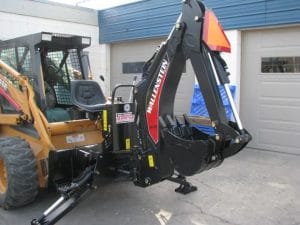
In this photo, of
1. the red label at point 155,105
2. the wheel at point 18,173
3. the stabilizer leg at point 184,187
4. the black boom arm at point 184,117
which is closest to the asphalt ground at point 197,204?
the stabilizer leg at point 184,187

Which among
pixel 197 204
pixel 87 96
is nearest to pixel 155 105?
pixel 87 96

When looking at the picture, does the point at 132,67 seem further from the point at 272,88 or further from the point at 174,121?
the point at 174,121

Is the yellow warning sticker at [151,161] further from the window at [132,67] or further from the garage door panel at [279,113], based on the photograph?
the window at [132,67]

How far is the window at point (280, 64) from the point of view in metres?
7.83

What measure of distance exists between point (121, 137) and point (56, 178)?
0.97 metres

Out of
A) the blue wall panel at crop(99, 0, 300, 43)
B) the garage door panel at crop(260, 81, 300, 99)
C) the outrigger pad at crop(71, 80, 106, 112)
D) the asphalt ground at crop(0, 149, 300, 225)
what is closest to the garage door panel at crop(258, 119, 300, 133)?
the garage door panel at crop(260, 81, 300, 99)

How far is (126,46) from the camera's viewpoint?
11.4 meters

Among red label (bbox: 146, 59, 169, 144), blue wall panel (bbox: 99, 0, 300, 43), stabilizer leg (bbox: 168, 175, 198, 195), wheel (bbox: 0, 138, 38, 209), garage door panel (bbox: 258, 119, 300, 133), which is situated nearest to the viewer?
red label (bbox: 146, 59, 169, 144)

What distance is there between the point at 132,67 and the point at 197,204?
664 cm

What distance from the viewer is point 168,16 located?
32.1 feet

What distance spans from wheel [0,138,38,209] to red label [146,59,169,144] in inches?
58.3

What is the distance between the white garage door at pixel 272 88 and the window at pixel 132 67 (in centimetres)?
330

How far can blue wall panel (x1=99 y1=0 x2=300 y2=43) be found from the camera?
780 centimetres

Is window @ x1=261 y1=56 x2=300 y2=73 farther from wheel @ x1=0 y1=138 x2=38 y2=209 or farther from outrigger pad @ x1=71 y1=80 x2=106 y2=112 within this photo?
wheel @ x1=0 y1=138 x2=38 y2=209
